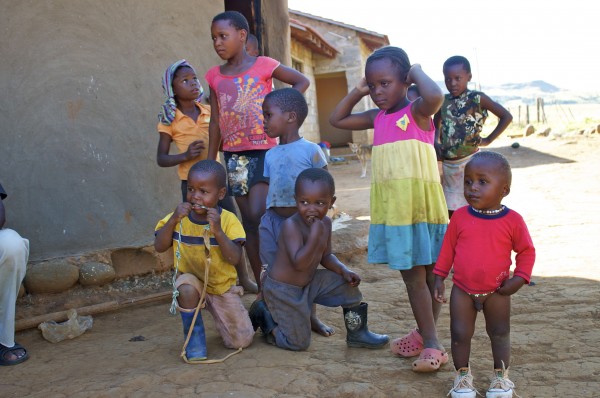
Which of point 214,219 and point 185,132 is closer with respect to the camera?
point 214,219

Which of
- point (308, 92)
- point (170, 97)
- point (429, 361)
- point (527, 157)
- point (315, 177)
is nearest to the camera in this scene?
point (429, 361)

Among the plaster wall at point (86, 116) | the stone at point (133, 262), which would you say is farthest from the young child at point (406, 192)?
the plaster wall at point (86, 116)

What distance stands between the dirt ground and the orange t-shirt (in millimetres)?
977

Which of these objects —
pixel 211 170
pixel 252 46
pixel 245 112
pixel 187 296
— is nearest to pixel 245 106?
pixel 245 112

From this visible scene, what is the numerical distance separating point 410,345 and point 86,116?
285 centimetres

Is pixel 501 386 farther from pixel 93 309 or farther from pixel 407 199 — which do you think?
pixel 93 309

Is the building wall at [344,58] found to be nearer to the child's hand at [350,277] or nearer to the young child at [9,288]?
the child's hand at [350,277]

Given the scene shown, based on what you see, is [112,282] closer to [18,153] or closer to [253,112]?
[18,153]

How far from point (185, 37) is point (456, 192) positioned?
96.4 inches

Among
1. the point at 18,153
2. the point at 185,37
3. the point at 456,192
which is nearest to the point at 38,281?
the point at 18,153

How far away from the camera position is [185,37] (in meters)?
4.83

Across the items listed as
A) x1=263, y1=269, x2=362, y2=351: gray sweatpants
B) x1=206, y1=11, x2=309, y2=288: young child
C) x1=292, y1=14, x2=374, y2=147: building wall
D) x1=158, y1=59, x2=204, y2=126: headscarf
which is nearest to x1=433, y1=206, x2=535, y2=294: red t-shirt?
x1=263, y1=269, x2=362, y2=351: gray sweatpants

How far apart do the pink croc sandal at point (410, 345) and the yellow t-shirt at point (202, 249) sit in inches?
37.3

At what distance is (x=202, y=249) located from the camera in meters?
3.15
